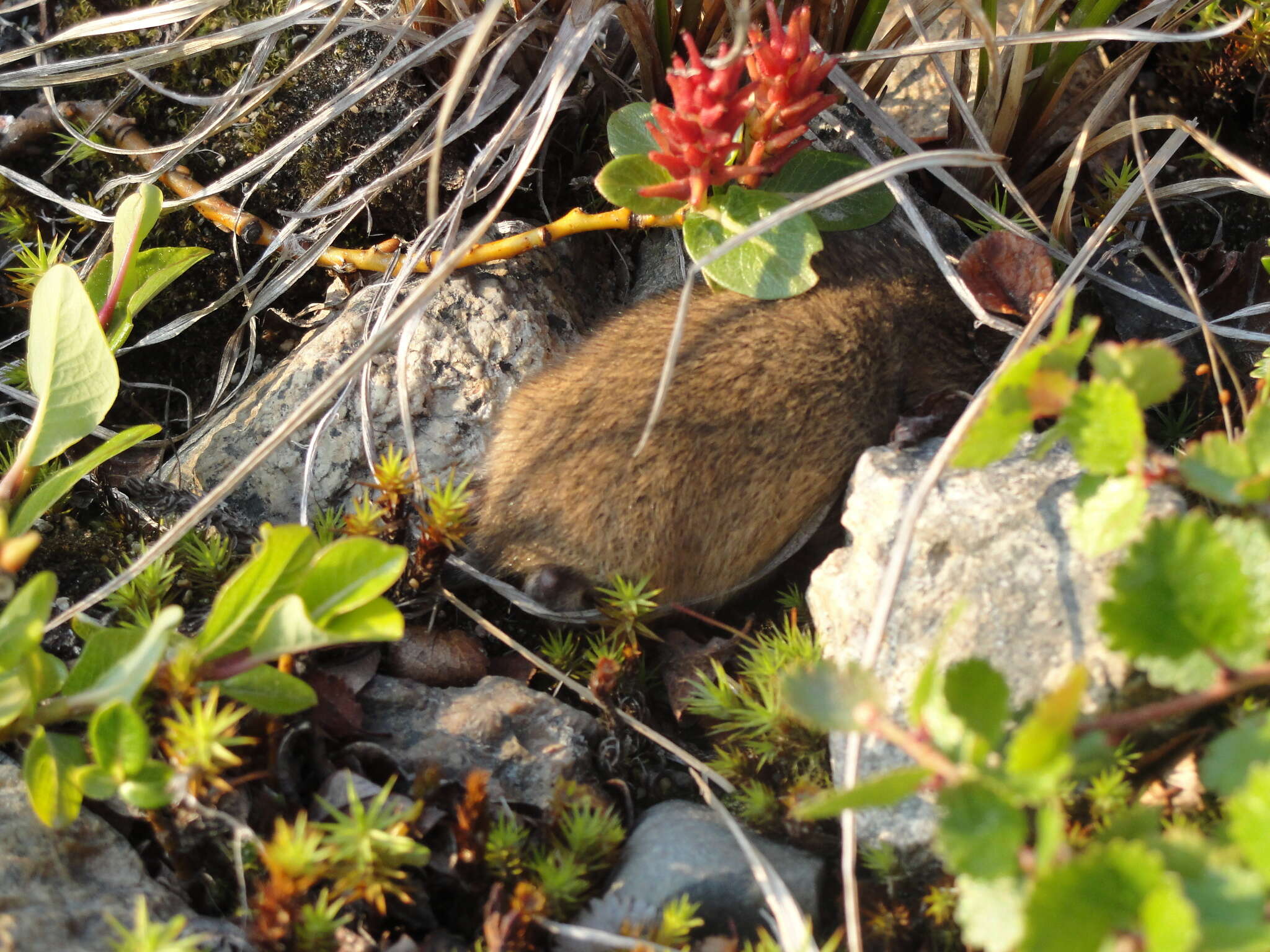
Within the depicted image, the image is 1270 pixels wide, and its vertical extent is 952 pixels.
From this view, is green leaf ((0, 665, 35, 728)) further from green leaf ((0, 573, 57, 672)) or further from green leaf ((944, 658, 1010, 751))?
green leaf ((944, 658, 1010, 751))

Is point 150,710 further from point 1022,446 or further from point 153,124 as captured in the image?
point 153,124

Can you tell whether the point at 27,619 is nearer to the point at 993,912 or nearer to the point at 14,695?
the point at 14,695

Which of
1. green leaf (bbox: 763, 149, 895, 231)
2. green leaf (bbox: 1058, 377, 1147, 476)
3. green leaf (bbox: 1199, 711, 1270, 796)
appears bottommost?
green leaf (bbox: 1199, 711, 1270, 796)

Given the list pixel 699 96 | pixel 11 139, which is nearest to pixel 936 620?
pixel 699 96

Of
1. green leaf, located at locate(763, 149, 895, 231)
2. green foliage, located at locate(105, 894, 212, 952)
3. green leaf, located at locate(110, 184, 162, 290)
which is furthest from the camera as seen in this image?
green leaf, located at locate(763, 149, 895, 231)

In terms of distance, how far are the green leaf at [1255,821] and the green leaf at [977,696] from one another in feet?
1.07

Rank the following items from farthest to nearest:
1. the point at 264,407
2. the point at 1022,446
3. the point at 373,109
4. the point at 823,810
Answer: the point at 373,109 < the point at 264,407 < the point at 1022,446 < the point at 823,810

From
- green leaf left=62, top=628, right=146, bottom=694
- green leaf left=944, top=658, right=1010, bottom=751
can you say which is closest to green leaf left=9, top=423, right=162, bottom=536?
green leaf left=62, top=628, right=146, bottom=694

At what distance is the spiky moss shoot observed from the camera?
87.4 inches

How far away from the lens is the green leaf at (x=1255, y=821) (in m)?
1.38

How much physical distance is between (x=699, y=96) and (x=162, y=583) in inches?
67.4

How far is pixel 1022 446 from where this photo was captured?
244 centimetres

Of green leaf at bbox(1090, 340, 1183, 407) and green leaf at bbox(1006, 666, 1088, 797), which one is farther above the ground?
green leaf at bbox(1090, 340, 1183, 407)

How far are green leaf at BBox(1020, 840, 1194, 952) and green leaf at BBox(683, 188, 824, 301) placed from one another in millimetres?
1685
